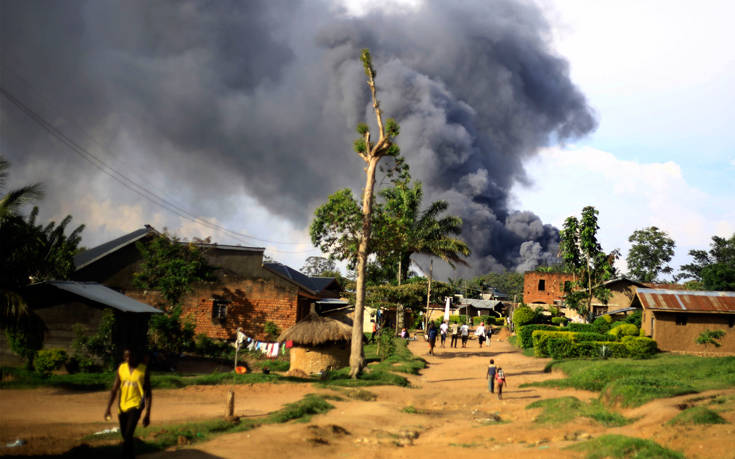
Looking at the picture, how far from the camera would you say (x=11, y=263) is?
17328 mm

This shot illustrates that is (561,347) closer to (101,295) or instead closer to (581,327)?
(581,327)

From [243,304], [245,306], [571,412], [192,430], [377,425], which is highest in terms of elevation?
[243,304]

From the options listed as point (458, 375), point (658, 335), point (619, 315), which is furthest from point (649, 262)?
point (458, 375)

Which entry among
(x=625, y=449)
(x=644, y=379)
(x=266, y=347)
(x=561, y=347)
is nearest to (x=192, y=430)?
(x=625, y=449)

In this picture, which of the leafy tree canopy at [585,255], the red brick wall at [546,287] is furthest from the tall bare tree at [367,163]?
the red brick wall at [546,287]

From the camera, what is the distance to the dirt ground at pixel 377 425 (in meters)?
10.2

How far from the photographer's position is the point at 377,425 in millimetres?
13680

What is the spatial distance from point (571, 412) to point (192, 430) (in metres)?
8.99

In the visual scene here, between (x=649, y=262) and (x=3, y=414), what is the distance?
94.4m

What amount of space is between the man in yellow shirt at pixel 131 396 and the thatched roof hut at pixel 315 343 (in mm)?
14108

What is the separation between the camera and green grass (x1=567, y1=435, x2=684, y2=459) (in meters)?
8.96

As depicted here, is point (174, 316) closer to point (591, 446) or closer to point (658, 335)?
point (591, 446)

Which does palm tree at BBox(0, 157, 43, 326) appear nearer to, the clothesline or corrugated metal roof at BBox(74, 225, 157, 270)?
the clothesline

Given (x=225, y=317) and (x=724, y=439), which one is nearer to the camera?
(x=724, y=439)
